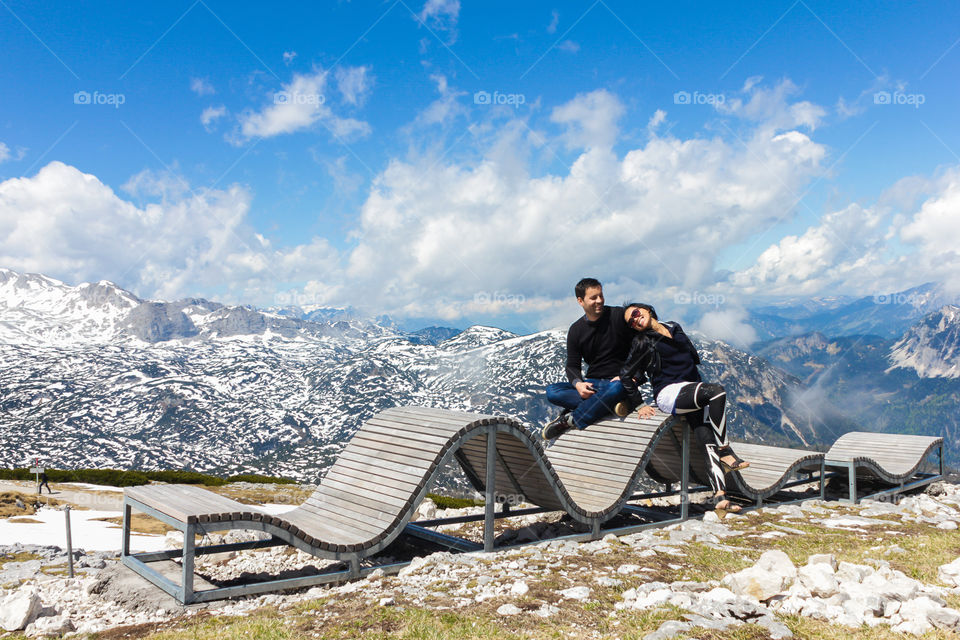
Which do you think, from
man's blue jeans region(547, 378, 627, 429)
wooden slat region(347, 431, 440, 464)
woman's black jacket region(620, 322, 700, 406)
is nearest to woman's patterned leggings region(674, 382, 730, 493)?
woman's black jacket region(620, 322, 700, 406)

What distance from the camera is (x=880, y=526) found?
42.1ft

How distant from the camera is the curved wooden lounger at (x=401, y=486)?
27.8 feet

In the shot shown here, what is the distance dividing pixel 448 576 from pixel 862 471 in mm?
17365

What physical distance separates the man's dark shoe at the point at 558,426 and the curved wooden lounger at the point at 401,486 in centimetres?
105

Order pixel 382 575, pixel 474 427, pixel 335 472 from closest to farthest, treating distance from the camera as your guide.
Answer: pixel 382 575 → pixel 474 427 → pixel 335 472

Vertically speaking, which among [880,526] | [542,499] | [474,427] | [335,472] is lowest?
[880,526]

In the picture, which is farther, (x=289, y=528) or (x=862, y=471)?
(x=862, y=471)

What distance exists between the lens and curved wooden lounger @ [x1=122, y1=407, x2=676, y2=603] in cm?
848

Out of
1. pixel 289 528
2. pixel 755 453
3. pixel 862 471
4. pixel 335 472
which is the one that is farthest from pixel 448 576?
pixel 862 471

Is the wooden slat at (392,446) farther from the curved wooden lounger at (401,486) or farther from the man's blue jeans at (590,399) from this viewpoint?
the man's blue jeans at (590,399)

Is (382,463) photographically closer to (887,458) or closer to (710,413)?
(710,413)

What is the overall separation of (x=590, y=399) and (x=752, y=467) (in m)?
7.50

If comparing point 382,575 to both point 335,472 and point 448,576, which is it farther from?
point 335,472

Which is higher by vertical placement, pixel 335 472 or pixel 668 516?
pixel 335 472
